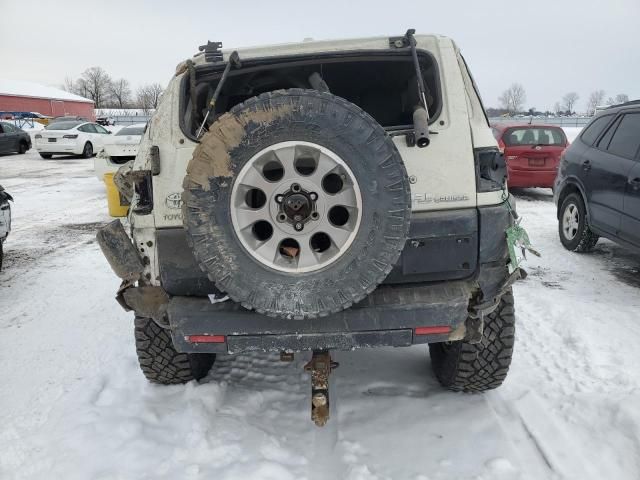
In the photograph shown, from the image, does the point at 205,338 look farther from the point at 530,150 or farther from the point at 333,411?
the point at 530,150

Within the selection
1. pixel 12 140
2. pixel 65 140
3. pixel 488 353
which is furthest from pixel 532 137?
pixel 12 140

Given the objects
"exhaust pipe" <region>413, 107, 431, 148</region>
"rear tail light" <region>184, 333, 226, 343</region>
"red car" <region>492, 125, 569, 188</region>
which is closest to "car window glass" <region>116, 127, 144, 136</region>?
"red car" <region>492, 125, 569, 188</region>

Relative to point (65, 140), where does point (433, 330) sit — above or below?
below

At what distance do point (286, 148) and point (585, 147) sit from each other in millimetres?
5054

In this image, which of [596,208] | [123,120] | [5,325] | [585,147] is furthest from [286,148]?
[123,120]

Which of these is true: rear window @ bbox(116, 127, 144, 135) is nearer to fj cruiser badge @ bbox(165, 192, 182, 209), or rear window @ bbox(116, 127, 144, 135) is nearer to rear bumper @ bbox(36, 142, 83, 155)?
rear bumper @ bbox(36, 142, 83, 155)

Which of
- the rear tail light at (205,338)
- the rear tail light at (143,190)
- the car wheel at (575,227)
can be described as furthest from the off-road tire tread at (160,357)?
the car wheel at (575,227)

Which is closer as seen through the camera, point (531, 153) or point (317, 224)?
point (317, 224)

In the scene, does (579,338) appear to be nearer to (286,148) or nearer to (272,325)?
(272,325)

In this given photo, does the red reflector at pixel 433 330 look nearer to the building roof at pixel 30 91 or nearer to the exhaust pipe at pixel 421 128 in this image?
the exhaust pipe at pixel 421 128

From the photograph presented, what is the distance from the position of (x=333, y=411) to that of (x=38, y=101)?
213 ft

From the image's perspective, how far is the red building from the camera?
53531mm

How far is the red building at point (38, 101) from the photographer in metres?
53.5

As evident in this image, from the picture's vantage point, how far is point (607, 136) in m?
5.48
